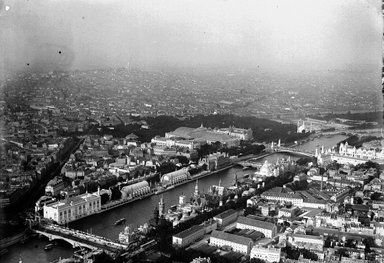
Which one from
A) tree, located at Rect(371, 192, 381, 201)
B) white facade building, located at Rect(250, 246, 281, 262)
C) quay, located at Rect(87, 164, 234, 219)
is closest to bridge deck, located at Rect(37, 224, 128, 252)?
quay, located at Rect(87, 164, 234, 219)

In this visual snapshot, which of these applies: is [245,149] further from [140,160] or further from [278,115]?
[278,115]

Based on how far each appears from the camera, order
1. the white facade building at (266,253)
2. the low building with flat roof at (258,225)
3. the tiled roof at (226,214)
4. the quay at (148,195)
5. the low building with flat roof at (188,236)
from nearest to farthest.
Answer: the white facade building at (266,253)
the low building with flat roof at (188,236)
the low building with flat roof at (258,225)
the tiled roof at (226,214)
the quay at (148,195)

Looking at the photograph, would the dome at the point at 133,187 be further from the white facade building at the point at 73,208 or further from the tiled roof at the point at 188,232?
the tiled roof at the point at 188,232

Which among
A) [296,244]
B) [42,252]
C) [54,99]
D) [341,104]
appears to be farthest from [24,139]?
[341,104]

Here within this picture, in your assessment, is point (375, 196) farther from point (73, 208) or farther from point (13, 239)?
point (13, 239)

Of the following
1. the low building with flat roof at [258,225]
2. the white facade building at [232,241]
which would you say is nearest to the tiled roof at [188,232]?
the white facade building at [232,241]

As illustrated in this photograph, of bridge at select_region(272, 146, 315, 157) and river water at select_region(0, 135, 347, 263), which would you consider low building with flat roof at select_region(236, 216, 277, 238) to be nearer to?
river water at select_region(0, 135, 347, 263)
